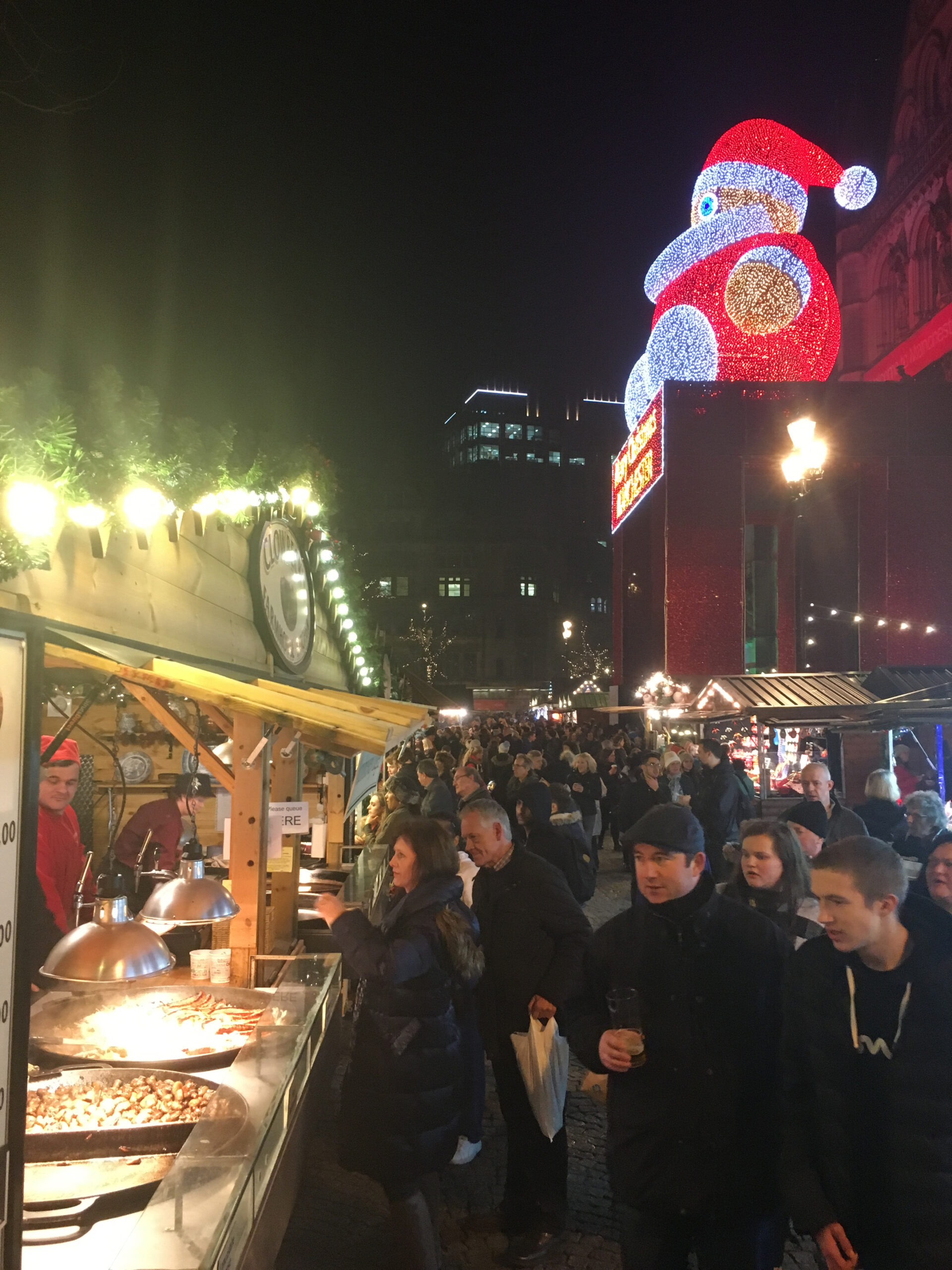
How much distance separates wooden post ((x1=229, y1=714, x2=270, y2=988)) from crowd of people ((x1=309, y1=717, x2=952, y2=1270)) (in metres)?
1.53

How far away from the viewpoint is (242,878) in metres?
5.60

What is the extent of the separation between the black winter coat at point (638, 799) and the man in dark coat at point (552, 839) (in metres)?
1.56

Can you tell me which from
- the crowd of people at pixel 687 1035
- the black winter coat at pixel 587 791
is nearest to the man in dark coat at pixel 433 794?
the black winter coat at pixel 587 791

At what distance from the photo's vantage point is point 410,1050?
3814 millimetres

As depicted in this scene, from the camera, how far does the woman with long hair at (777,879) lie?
4695 millimetres

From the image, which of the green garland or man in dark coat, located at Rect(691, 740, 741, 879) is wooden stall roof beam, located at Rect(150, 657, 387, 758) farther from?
man in dark coat, located at Rect(691, 740, 741, 879)

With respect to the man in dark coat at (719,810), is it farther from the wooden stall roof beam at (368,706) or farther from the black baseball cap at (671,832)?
the black baseball cap at (671,832)

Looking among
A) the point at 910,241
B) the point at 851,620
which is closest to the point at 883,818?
the point at 851,620

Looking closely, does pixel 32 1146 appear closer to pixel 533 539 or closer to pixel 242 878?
pixel 242 878

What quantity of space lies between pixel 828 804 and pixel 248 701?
17.1 ft

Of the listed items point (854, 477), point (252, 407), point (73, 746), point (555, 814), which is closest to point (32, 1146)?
point (73, 746)

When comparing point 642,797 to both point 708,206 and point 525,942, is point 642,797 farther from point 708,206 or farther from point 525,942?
point 708,206

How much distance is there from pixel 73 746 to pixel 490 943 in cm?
398

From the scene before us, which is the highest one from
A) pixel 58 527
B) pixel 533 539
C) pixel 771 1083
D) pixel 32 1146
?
pixel 533 539
